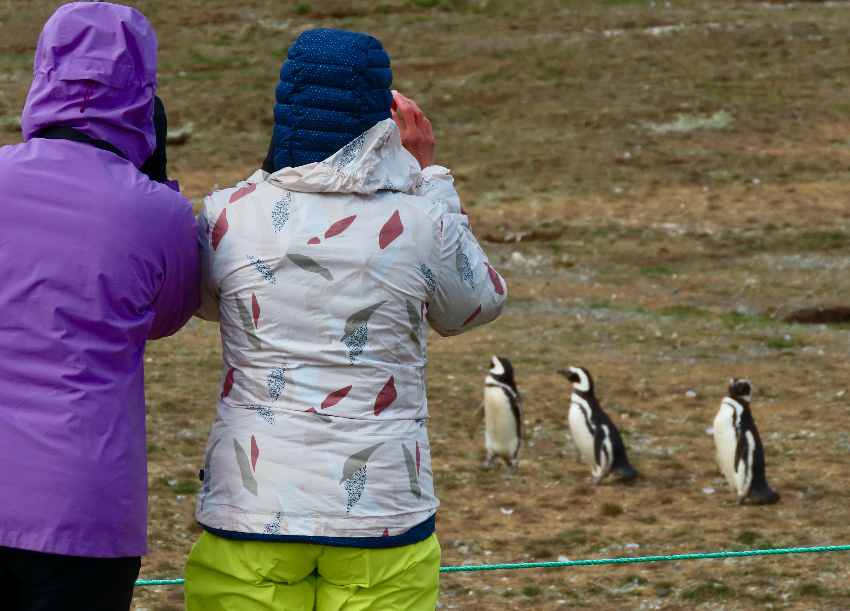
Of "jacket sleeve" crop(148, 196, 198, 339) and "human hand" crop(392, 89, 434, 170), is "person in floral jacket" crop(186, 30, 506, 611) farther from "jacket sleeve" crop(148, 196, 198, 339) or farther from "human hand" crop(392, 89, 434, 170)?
"human hand" crop(392, 89, 434, 170)

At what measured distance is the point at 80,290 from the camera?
1479 millimetres

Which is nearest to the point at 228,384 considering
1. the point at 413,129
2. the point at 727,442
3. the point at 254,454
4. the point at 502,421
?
the point at 254,454

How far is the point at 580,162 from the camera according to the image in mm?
15648

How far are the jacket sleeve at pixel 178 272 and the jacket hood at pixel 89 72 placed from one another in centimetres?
16

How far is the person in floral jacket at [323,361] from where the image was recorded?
1592mm

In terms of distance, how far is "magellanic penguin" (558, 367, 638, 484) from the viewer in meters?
6.23

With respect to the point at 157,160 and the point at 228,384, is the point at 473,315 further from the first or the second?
the point at 157,160

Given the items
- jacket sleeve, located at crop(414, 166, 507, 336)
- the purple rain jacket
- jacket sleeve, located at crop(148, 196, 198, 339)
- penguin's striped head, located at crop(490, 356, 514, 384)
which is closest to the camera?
the purple rain jacket

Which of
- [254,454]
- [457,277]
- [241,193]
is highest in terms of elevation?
[241,193]

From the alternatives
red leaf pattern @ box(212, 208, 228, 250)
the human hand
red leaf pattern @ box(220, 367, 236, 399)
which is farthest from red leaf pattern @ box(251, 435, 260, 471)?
the human hand

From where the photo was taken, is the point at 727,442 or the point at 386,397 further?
the point at 727,442

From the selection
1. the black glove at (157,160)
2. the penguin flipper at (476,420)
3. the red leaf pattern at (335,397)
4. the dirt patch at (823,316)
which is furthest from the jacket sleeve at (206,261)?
the dirt patch at (823,316)

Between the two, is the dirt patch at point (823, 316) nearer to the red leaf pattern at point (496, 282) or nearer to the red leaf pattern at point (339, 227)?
the red leaf pattern at point (496, 282)

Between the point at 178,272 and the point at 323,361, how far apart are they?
10.5 inches
